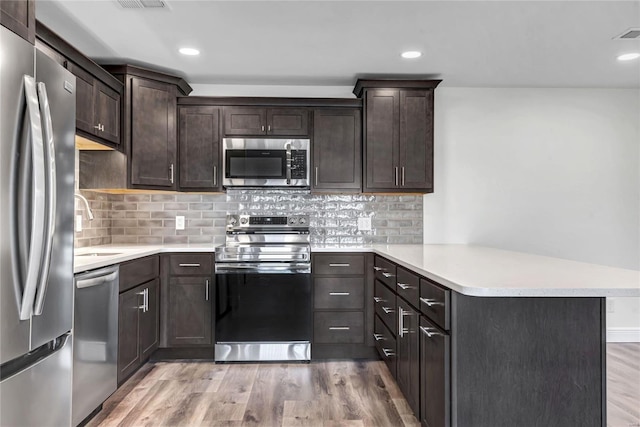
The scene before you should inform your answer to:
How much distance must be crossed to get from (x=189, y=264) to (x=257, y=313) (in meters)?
0.66

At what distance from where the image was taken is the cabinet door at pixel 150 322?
291 cm

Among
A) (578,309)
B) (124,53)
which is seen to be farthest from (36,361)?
(124,53)

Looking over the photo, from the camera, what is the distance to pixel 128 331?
2.66 meters

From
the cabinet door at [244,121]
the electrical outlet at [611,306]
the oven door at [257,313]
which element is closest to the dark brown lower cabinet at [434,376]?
the oven door at [257,313]

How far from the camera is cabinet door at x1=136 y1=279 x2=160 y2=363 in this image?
291 cm

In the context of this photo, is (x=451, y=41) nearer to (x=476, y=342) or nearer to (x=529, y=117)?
(x=529, y=117)

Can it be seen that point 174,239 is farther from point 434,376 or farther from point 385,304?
point 434,376

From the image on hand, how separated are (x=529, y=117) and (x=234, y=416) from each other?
3.48 m

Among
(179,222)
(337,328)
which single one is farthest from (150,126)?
(337,328)

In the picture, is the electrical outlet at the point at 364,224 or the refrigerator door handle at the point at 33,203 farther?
the electrical outlet at the point at 364,224

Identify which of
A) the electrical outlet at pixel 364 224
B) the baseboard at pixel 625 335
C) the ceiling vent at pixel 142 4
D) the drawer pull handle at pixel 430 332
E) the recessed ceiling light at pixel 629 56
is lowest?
the baseboard at pixel 625 335

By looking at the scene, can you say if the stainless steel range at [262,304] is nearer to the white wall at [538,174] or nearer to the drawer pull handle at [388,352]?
the drawer pull handle at [388,352]

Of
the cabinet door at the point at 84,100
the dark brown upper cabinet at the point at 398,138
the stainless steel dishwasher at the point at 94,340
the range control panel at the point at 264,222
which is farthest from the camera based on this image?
the range control panel at the point at 264,222

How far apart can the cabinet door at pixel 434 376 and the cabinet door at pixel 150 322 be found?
6.41 ft
